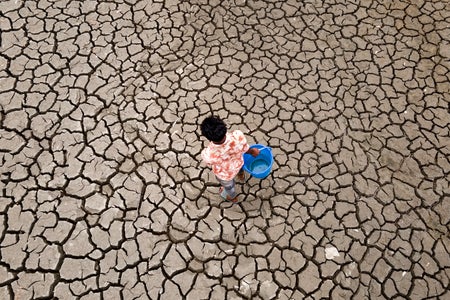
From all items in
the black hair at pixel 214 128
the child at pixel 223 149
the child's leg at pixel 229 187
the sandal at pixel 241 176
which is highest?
the black hair at pixel 214 128

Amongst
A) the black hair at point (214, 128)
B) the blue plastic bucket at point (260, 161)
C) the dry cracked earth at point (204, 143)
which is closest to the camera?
the black hair at point (214, 128)

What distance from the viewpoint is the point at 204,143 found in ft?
14.2

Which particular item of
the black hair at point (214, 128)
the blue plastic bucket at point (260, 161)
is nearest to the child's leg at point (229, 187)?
the blue plastic bucket at point (260, 161)

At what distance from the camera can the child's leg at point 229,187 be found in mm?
3651

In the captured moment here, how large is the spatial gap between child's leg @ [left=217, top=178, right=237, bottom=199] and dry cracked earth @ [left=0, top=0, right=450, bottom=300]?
0.14 m

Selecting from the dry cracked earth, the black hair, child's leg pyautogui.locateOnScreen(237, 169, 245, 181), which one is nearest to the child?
the black hair

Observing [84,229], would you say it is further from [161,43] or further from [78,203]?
[161,43]

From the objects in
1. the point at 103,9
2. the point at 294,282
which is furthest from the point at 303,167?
the point at 103,9

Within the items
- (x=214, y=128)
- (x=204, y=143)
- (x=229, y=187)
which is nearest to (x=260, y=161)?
(x=229, y=187)

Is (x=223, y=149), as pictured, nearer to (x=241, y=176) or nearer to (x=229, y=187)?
(x=229, y=187)

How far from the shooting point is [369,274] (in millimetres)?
3535

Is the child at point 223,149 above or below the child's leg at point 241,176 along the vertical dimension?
above

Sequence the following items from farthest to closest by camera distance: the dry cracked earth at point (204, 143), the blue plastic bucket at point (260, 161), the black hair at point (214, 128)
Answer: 1. the blue plastic bucket at point (260, 161)
2. the dry cracked earth at point (204, 143)
3. the black hair at point (214, 128)

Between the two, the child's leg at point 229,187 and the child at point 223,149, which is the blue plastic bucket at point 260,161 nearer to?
the child's leg at point 229,187
